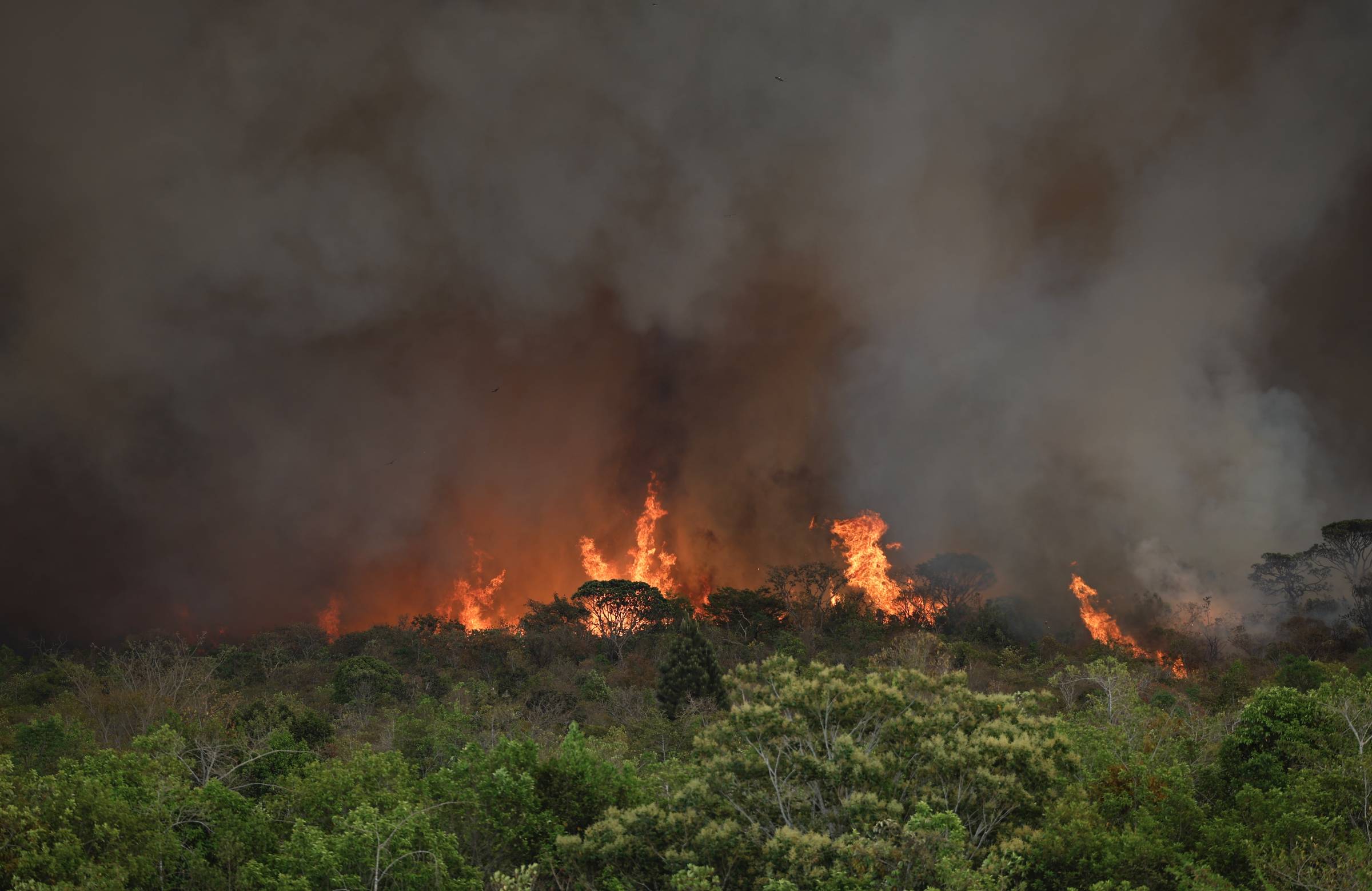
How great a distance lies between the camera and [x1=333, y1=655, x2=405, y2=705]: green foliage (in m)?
61.0

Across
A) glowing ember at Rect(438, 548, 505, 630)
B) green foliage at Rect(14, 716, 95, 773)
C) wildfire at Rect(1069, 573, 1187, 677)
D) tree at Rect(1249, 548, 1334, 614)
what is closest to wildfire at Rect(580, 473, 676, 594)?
glowing ember at Rect(438, 548, 505, 630)

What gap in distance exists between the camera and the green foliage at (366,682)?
61000 mm

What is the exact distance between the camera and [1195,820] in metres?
19.7

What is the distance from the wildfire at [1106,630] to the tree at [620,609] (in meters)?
44.6

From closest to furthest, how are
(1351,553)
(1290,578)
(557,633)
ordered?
(1351,553) → (1290,578) → (557,633)

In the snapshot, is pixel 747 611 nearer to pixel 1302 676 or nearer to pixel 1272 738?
pixel 1302 676

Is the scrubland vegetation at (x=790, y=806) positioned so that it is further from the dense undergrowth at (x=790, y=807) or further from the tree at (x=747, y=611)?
the tree at (x=747, y=611)

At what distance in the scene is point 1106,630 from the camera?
8519 cm

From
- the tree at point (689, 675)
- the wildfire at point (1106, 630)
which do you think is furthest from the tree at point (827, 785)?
the wildfire at point (1106, 630)

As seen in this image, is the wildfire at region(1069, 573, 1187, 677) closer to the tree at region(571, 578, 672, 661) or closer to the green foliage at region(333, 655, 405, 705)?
the tree at region(571, 578, 672, 661)

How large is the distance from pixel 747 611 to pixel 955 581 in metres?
26.6

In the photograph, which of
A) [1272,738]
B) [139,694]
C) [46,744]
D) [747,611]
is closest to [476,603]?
[747,611]

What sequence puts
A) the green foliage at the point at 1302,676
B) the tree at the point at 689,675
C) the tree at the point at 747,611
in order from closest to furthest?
1. the green foliage at the point at 1302,676
2. the tree at the point at 689,675
3. the tree at the point at 747,611

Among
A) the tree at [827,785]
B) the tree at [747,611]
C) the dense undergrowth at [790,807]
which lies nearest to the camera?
the dense undergrowth at [790,807]
